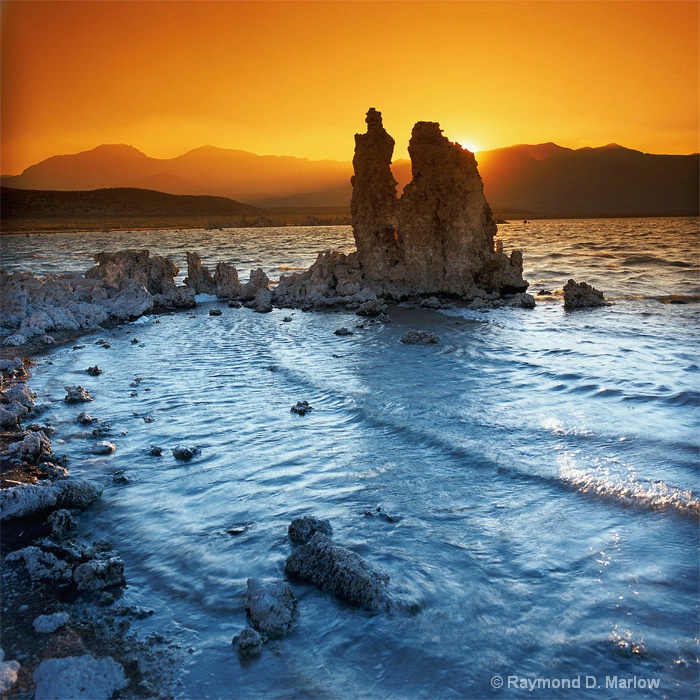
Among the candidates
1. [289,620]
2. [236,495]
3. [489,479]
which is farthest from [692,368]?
[289,620]

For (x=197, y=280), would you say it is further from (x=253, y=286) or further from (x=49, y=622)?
(x=49, y=622)

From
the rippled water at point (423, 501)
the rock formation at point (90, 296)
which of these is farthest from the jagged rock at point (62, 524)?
the rock formation at point (90, 296)

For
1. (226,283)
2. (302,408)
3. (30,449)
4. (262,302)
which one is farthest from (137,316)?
(30,449)

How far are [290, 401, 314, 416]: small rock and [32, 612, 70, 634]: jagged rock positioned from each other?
4.88 m

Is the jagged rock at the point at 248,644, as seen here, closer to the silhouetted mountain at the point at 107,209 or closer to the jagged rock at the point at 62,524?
the jagged rock at the point at 62,524

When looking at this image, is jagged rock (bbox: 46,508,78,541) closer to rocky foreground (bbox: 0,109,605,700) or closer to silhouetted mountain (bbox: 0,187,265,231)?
rocky foreground (bbox: 0,109,605,700)

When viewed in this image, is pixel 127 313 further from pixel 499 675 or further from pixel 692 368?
pixel 499 675

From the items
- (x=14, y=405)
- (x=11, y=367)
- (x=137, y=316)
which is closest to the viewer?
(x=14, y=405)

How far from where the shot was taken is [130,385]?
10625 mm

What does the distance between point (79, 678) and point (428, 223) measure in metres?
17.3

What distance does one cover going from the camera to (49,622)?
4191 mm

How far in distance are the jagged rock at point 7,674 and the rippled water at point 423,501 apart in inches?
34.8

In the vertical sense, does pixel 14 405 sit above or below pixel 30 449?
above

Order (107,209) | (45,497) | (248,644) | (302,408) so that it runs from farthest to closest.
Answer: (107,209) → (302,408) → (45,497) → (248,644)
